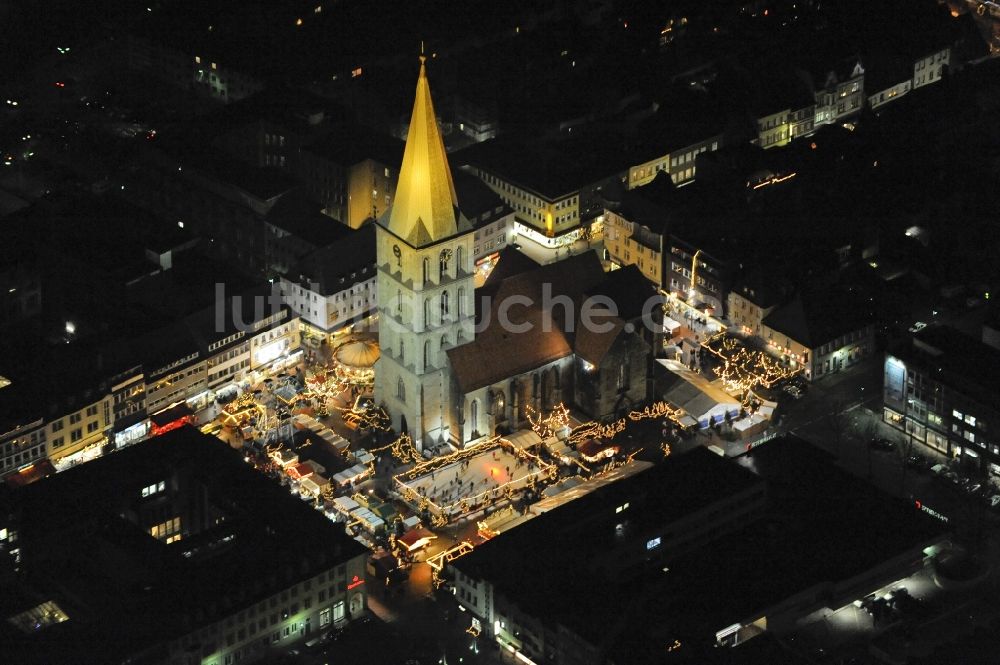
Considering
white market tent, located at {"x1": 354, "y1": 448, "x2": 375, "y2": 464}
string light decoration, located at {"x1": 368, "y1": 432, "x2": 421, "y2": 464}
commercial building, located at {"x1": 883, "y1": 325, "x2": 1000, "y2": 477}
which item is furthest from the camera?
string light decoration, located at {"x1": 368, "y1": 432, "x2": 421, "y2": 464}

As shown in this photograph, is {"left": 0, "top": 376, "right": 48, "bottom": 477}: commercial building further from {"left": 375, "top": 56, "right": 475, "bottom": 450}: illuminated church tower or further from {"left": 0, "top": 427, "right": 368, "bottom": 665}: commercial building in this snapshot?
{"left": 375, "top": 56, "right": 475, "bottom": 450}: illuminated church tower

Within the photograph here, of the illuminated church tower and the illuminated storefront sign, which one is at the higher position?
the illuminated church tower

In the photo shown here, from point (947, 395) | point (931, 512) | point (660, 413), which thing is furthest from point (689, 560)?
point (947, 395)

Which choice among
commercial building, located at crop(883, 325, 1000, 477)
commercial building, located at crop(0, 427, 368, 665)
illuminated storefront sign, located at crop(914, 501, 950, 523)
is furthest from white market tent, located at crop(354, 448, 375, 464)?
illuminated storefront sign, located at crop(914, 501, 950, 523)

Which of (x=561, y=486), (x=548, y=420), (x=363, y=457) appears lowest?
(x=561, y=486)

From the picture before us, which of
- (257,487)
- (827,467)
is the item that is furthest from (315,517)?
(827,467)

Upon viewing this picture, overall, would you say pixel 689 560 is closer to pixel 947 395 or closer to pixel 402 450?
pixel 402 450

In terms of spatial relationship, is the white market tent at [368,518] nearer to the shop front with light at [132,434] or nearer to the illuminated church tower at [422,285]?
the illuminated church tower at [422,285]
